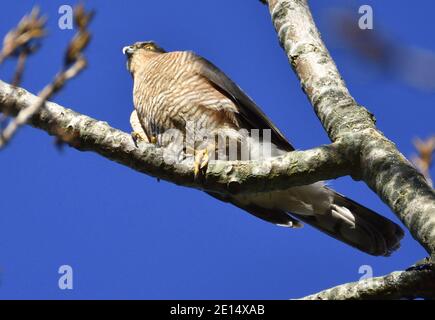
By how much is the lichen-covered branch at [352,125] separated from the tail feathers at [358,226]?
1.16m

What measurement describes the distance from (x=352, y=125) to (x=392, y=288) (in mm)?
923

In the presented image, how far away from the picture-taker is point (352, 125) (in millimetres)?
3334

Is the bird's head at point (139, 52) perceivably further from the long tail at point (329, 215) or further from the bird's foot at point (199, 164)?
the bird's foot at point (199, 164)

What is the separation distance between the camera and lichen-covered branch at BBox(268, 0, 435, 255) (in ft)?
8.99

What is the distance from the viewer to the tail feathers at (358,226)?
4355mm

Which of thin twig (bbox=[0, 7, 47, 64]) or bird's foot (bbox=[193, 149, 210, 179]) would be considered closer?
thin twig (bbox=[0, 7, 47, 64])

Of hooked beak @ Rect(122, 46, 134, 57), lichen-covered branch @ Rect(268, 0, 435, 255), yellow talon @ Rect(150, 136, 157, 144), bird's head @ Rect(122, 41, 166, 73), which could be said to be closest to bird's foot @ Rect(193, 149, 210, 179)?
lichen-covered branch @ Rect(268, 0, 435, 255)

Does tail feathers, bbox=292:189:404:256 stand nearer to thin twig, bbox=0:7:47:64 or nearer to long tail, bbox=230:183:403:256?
long tail, bbox=230:183:403:256

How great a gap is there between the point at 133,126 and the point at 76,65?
4125 mm

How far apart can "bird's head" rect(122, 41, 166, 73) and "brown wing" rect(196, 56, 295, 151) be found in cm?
109

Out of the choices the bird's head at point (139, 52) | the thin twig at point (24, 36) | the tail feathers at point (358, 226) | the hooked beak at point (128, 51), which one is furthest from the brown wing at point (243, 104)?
the thin twig at point (24, 36)
